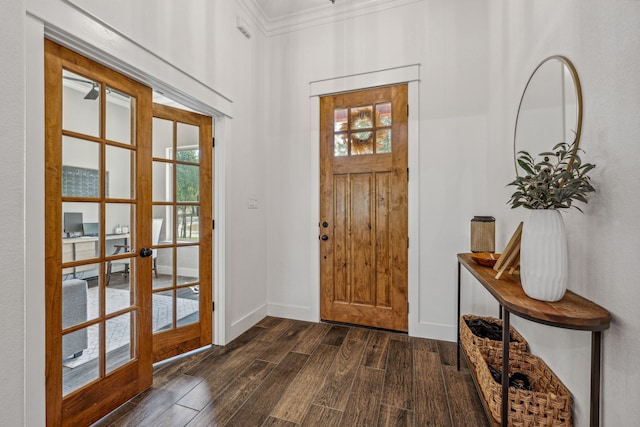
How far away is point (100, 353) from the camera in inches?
64.5

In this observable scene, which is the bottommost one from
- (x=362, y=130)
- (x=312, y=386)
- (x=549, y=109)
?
(x=312, y=386)

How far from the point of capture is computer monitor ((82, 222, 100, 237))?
61.7 inches

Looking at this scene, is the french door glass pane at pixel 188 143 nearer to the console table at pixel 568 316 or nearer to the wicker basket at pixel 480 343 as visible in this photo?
the console table at pixel 568 316

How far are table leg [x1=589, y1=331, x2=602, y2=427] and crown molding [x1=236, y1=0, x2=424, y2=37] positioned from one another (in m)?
3.01

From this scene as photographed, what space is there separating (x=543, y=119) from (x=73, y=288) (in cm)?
280

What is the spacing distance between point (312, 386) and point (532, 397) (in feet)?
4.22

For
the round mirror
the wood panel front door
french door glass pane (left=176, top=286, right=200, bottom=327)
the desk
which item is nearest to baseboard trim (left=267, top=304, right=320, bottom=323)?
the wood panel front door

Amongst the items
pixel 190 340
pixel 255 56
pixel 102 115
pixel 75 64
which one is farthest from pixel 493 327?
pixel 255 56

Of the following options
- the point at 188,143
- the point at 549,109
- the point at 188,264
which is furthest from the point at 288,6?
the point at 188,264

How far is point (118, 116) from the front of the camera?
→ 69.2 inches

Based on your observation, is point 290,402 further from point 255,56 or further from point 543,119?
point 255,56

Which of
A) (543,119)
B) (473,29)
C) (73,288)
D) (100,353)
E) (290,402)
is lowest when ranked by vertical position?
(290,402)

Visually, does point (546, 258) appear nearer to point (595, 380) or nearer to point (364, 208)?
point (595, 380)

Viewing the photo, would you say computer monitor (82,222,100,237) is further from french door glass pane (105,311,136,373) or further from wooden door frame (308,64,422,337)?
wooden door frame (308,64,422,337)
